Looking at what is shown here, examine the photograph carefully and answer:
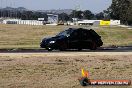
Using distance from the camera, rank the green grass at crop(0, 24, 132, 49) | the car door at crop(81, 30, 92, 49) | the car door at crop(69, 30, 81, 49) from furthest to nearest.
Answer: the green grass at crop(0, 24, 132, 49) < the car door at crop(81, 30, 92, 49) < the car door at crop(69, 30, 81, 49)

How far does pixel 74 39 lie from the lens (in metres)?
30.5

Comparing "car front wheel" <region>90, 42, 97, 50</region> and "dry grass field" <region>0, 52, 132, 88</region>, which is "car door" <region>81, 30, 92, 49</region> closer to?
"car front wheel" <region>90, 42, 97, 50</region>

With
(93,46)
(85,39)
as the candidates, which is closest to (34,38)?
(85,39)

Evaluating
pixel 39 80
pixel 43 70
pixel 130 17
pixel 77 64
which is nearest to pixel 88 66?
pixel 77 64

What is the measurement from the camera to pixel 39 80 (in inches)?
510

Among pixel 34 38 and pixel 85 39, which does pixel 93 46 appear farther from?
pixel 34 38

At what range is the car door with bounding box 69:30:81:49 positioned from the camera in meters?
30.1

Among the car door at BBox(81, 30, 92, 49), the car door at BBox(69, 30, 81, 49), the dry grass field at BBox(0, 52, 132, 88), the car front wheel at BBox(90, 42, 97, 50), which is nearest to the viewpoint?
the dry grass field at BBox(0, 52, 132, 88)

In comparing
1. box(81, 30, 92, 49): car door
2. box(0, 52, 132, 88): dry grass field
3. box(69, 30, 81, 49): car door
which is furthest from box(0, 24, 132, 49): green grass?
box(0, 52, 132, 88): dry grass field

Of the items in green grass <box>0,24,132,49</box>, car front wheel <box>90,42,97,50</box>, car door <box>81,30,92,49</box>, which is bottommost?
green grass <box>0,24,132,49</box>

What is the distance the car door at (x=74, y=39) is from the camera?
98.7ft

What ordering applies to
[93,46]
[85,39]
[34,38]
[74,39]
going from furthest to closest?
[34,38] → [85,39] → [93,46] → [74,39]

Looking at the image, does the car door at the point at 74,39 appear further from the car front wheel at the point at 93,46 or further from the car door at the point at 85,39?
the car front wheel at the point at 93,46

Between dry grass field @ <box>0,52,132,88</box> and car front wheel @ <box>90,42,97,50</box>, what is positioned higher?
dry grass field @ <box>0,52,132,88</box>
